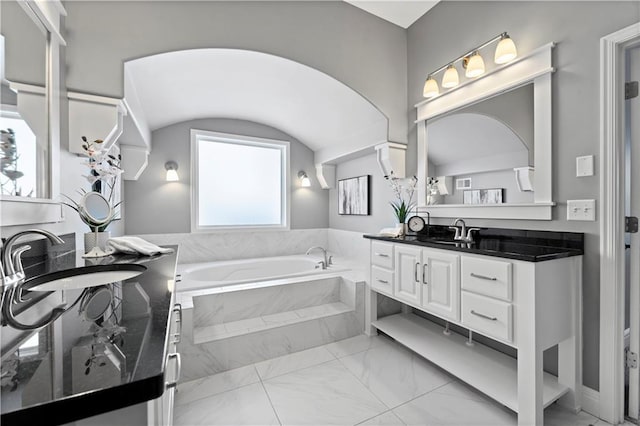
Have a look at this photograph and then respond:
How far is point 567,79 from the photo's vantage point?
167 centimetres

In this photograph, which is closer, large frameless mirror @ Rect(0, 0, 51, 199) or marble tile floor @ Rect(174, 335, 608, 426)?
large frameless mirror @ Rect(0, 0, 51, 199)

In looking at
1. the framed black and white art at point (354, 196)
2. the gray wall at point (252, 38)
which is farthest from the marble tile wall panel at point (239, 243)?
the gray wall at point (252, 38)

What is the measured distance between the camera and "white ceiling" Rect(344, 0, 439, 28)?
255cm

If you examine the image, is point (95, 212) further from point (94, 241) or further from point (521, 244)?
point (521, 244)

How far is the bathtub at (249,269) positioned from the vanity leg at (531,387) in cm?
177

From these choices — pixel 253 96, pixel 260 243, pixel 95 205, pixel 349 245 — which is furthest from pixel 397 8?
pixel 260 243

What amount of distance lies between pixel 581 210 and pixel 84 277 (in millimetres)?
2661

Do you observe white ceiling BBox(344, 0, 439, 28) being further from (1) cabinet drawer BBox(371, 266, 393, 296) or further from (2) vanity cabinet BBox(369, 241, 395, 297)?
(1) cabinet drawer BBox(371, 266, 393, 296)

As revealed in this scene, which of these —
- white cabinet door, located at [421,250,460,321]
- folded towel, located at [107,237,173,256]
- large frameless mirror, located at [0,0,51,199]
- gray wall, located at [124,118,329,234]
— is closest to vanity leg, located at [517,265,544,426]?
white cabinet door, located at [421,250,460,321]

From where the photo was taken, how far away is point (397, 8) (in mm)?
2633

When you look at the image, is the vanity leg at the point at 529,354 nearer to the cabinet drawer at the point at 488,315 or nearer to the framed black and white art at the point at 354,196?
the cabinet drawer at the point at 488,315

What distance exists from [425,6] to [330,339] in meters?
3.26

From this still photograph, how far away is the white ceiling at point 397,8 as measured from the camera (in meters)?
2.55

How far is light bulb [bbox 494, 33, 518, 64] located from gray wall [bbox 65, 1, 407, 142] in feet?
3.28
